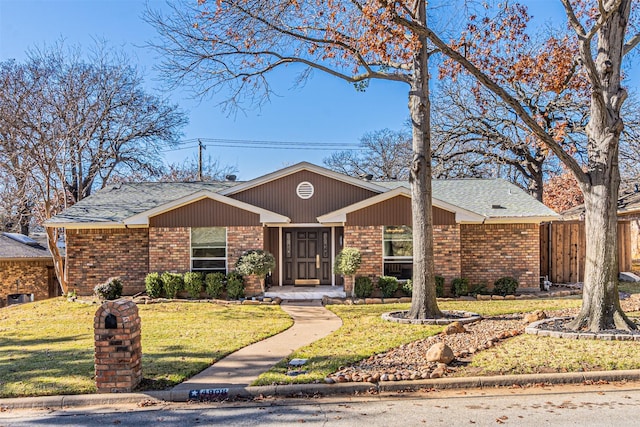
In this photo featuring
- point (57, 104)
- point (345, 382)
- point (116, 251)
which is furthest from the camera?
point (57, 104)

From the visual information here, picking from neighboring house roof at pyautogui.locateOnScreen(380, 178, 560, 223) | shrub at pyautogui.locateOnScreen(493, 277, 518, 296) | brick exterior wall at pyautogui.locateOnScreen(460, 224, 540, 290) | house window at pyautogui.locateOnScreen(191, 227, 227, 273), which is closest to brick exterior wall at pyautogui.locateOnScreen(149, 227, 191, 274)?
house window at pyautogui.locateOnScreen(191, 227, 227, 273)

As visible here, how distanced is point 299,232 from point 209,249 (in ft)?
10.2

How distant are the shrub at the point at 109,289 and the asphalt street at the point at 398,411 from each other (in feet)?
31.3

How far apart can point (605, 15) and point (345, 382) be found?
6909mm

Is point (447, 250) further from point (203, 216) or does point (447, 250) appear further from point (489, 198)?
point (203, 216)

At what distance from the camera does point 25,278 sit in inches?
915

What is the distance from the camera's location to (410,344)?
8.24m

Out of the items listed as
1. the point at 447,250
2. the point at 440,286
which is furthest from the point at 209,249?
the point at 447,250

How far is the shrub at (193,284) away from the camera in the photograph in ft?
49.5

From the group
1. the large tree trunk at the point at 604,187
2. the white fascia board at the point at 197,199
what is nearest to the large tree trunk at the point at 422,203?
the large tree trunk at the point at 604,187

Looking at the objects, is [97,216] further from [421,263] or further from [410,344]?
[410,344]

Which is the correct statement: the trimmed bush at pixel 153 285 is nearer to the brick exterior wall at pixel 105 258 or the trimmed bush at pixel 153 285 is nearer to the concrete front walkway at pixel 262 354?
the brick exterior wall at pixel 105 258

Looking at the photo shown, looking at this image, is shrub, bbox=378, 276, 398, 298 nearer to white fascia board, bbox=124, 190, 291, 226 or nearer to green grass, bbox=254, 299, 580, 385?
green grass, bbox=254, 299, 580, 385

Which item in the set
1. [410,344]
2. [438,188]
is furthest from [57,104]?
[410,344]
